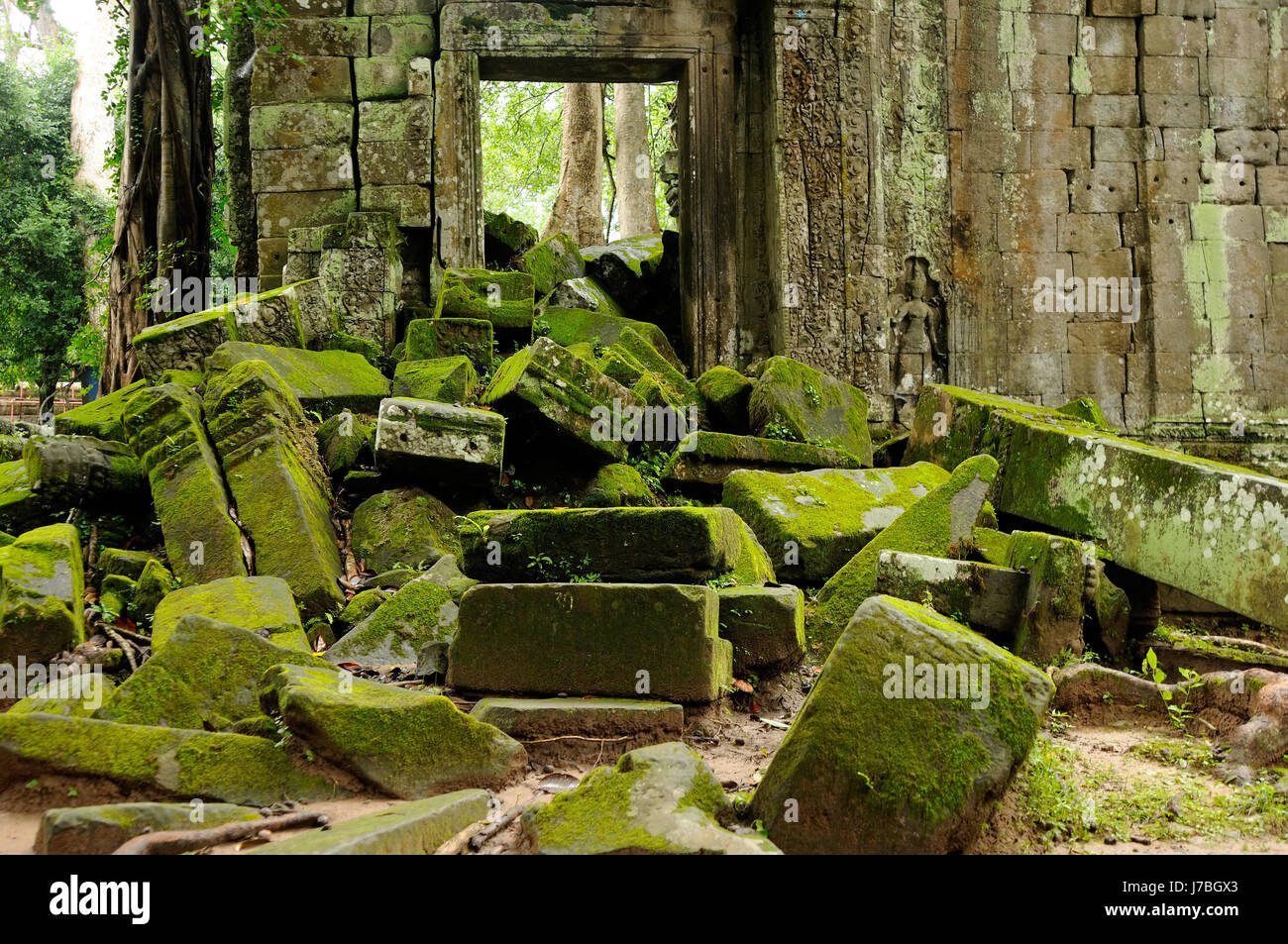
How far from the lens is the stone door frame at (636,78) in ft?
26.8

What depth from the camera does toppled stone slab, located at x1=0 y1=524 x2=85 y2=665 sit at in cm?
360

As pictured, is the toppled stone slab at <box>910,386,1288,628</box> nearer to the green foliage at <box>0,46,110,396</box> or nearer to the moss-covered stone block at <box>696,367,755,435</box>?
the moss-covered stone block at <box>696,367,755,435</box>

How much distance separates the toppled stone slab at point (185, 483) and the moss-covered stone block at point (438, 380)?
1188 mm

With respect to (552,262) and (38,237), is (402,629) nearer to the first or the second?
(552,262)

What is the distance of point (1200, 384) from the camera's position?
9.21 m

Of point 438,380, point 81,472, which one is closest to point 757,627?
point 438,380

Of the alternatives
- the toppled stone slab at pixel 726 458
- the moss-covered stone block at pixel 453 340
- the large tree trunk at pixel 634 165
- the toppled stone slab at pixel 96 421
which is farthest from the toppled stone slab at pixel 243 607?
the large tree trunk at pixel 634 165

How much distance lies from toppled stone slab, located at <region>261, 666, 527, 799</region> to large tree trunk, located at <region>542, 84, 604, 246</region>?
11.7m

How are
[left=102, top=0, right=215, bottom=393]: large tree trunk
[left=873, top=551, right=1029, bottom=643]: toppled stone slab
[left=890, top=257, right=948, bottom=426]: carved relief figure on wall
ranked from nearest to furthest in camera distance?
1. [left=873, top=551, right=1029, bottom=643]: toppled stone slab
2. [left=102, top=0, right=215, bottom=393]: large tree trunk
3. [left=890, top=257, right=948, bottom=426]: carved relief figure on wall

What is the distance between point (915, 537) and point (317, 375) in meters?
3.79

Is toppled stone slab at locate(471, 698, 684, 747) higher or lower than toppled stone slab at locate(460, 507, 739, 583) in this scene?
lower

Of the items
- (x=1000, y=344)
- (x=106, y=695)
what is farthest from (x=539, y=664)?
(x=1000, y=344)

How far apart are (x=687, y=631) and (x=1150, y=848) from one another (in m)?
1.50

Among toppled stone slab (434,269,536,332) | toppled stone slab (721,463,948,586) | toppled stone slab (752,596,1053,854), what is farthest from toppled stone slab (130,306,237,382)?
toppled stone slab (752,596,1053,854)
